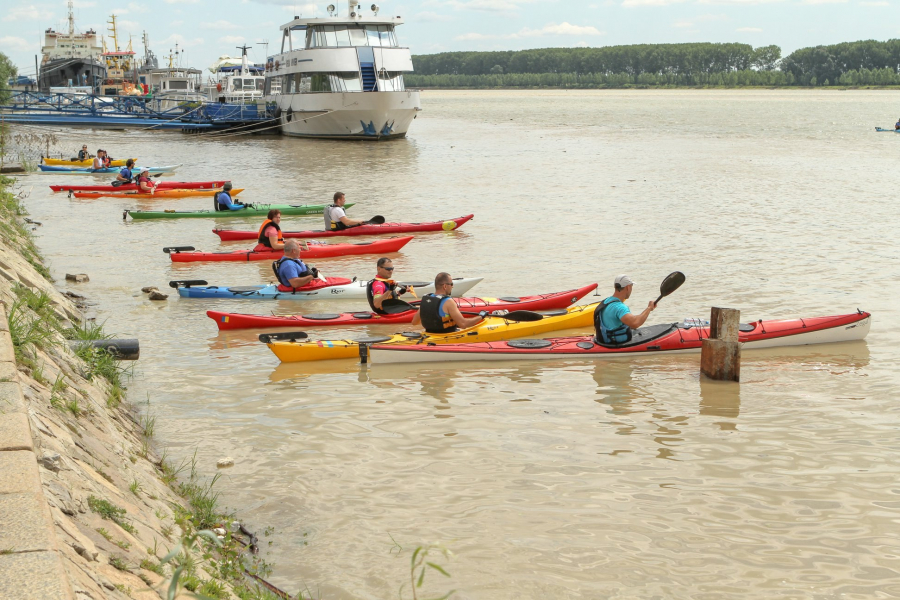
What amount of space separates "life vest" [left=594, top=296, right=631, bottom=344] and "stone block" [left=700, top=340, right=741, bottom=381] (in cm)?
95

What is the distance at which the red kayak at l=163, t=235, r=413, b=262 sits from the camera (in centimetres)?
1486

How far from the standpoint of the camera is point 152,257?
51.5 ft

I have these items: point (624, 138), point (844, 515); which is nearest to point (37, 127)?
point (624, 138)

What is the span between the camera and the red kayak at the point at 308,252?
48.8 feet

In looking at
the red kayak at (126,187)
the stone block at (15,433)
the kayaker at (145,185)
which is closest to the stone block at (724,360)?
the stone block at (15,433)

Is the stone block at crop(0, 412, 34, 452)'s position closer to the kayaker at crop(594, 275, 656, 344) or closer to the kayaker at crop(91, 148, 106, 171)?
the kayaker at crop(594, 275, 656, 344)

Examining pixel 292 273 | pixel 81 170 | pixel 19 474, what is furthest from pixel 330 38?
pixel 19 474

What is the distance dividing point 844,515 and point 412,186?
21.3m

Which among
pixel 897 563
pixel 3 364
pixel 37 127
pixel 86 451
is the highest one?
pixel 37 127

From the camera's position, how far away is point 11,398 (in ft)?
14.1

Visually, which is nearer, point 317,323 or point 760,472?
point 760,472

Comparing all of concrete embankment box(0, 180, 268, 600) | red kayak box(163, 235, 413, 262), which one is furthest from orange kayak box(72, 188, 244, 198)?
concrete embankment box(0, 180, 268, 600)

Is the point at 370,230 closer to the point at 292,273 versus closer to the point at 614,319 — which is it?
the point at 292,273

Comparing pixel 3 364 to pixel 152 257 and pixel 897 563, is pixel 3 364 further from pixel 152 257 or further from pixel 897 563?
pixel 152 257
